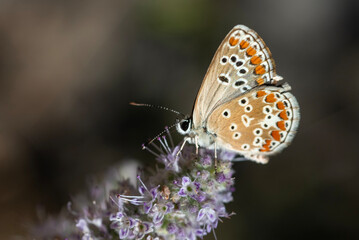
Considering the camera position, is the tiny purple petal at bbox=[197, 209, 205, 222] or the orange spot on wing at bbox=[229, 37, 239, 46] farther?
the orange spot on wing at bbox=[229, 37, 239, 46]

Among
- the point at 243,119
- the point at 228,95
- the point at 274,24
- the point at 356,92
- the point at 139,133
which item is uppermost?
the point at 274,24

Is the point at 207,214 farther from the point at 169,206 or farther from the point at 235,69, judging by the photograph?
the point at 235,69

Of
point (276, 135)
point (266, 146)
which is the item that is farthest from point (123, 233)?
point (276, 135)

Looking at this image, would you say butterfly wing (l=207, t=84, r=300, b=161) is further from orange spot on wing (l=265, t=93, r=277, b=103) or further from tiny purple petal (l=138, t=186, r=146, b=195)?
tiny purple petal (l=138, t=186, r=146, b=195)

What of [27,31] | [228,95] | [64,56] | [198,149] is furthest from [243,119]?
[27,31]

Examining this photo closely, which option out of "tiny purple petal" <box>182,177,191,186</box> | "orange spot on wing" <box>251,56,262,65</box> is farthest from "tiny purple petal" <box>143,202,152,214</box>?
"orange spot on wing" <box>251,56,262,65</box>

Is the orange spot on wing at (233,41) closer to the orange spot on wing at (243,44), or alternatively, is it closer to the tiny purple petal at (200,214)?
the orange spot on wing at (243,44)

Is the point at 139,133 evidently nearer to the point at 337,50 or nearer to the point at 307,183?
the point at 307,183
